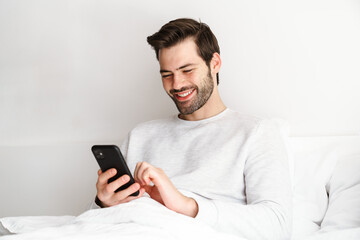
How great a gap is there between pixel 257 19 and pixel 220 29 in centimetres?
17

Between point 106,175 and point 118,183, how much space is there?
0.05 metres

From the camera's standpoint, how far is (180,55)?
147 cm

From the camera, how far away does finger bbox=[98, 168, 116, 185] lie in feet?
3.77

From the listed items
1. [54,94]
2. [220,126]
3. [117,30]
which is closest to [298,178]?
[220,126]

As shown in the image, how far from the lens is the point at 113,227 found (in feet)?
3.08

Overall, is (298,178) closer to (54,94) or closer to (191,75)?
(191,75)

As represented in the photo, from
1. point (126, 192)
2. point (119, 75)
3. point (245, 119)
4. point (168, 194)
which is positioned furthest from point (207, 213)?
point (119, 75)

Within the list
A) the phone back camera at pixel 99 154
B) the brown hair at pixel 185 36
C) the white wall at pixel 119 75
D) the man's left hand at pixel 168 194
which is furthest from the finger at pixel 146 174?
the white wall at pixel 119 75

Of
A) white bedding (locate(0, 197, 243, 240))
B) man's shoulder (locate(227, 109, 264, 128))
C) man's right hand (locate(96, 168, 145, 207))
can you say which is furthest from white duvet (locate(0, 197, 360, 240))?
man's shoulder (locate(227, 109, 264, 128))

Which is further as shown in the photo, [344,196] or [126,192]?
[344,196]

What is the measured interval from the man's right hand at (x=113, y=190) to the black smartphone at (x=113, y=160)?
0.01 meters

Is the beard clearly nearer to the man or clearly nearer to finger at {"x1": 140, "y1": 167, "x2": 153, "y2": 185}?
the man

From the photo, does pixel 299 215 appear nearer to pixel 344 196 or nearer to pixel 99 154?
pixel 344 196

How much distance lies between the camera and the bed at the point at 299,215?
922 millimetres
